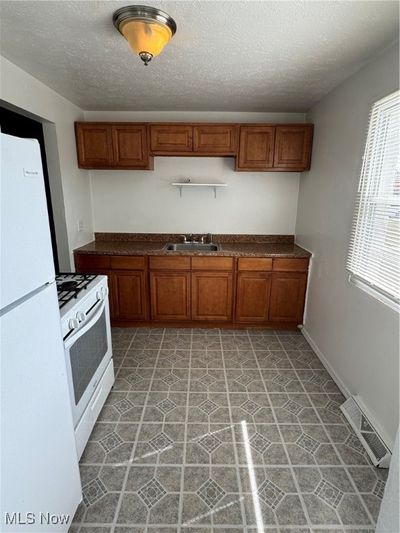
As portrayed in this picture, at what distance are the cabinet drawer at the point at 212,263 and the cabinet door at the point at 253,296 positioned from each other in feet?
0.58

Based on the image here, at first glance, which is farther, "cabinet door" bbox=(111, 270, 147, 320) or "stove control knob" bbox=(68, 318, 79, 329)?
"cabinet door" bbox=(111, 270, 147, 320)

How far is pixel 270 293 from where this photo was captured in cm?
301

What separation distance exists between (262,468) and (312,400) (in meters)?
0.73

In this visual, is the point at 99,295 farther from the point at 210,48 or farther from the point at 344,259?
the point at 344,259

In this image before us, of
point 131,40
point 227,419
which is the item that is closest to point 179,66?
point 131,40

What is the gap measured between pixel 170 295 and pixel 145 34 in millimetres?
2208

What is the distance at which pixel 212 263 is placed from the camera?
2.94 meters

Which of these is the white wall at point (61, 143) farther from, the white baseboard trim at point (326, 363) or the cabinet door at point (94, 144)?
the white baseboard trim at point (326, 363)

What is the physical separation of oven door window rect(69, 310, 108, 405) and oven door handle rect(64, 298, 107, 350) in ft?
0.13

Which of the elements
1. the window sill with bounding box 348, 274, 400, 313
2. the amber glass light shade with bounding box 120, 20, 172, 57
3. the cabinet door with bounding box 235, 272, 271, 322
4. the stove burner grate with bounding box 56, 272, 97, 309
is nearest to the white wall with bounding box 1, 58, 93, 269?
the stove burner grate with bounding box 56, 272, 97, 309

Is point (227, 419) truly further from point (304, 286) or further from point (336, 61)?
point (336, 61)

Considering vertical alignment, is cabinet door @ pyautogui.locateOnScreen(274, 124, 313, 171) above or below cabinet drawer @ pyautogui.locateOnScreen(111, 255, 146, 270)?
above

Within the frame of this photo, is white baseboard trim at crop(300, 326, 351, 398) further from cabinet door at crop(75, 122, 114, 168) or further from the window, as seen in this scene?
cabinet door at crop(75, 122, 114, 168)

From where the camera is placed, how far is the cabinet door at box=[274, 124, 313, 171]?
2855 mm
